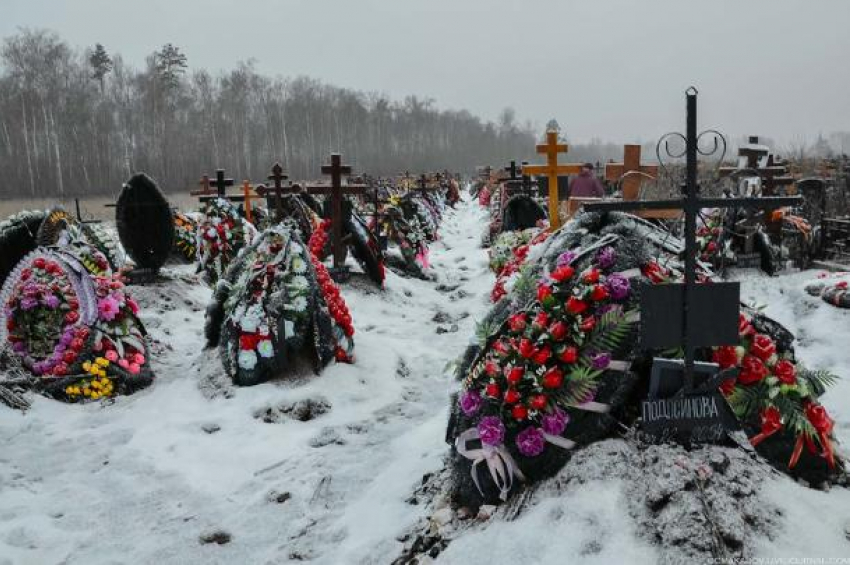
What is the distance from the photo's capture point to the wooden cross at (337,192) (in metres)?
10.6

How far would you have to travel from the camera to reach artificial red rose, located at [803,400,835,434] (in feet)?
10.4

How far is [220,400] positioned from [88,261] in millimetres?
3525

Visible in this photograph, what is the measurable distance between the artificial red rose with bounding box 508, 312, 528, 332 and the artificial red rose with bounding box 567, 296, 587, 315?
0.27 m

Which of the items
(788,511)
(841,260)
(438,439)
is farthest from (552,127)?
(788,511)

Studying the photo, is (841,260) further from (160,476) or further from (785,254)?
(160,476)

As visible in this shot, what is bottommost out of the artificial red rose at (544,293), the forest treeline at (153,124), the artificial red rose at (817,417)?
the artificial red rose at (817,417)

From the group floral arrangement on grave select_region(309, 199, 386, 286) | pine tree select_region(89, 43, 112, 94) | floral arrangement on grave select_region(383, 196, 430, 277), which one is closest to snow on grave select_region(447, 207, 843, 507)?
floral arrangement on grave select_region(309, 199, 386, 286)

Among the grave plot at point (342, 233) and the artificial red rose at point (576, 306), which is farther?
the grave plot at point (342, 233)

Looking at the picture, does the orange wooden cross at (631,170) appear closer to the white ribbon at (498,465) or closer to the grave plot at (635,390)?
the grave plot at (635,390)

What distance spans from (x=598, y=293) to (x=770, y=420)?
102 centimetres

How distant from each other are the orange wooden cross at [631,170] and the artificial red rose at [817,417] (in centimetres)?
330

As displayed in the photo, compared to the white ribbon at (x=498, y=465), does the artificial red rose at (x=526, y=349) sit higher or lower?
higher

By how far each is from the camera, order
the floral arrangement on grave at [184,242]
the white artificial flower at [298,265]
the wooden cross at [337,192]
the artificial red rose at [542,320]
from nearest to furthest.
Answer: the artificial red rose at [542,320] < the white artificial flower at [298,265] < the wooden cross at [337,192] < the floral arrangement on grave at [184,242]

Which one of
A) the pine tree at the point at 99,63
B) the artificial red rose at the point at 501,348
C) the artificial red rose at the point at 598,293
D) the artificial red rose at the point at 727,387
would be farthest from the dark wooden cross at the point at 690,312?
the pine tree at the point at 99,63
